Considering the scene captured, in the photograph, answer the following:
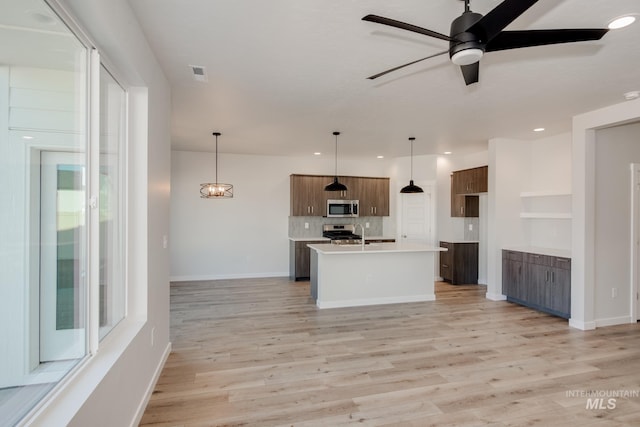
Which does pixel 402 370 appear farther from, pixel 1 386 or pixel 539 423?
pixel 1 386

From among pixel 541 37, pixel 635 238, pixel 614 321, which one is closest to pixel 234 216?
pixel 541 37

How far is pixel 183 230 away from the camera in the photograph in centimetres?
693

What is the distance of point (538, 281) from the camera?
4965 millimetres

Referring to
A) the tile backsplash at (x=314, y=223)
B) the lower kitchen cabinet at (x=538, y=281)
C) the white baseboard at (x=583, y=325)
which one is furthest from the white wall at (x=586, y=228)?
the tile backsplash at (x=314, y=223)

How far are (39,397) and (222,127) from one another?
13.8 feet

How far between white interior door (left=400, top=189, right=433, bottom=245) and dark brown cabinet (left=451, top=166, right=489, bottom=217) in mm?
531

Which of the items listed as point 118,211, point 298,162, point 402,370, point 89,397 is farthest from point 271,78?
point 298,162

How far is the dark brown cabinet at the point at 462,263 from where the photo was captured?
6.77 metres

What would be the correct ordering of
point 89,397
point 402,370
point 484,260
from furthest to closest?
point 484,260
point 402,370
point 89,397

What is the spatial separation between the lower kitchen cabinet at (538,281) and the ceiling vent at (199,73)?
201 inches

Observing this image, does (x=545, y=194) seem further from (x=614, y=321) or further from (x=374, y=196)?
(x=374, y=196)

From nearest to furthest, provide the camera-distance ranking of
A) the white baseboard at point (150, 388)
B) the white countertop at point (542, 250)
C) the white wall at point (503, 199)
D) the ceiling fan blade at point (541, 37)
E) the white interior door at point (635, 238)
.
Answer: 1. the ceiling fan blade at point (541, 37)
2. the white baseboard at point (150, 388)
3. the white interior door at point (635, 238)
4. the white countertop at point (542, 250)
5. the white wall at point (503, 199)

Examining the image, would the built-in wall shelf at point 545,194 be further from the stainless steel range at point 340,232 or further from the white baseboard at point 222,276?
the white baseboard at point 222,276

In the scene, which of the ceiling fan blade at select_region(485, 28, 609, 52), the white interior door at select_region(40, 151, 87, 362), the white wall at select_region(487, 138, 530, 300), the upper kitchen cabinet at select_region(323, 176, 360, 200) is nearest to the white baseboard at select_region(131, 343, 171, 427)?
the white interior door at select_region(40, 151, 87, 362)
